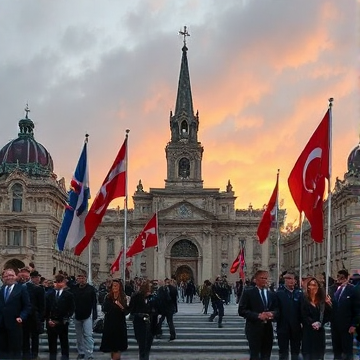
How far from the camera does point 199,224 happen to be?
270 ft

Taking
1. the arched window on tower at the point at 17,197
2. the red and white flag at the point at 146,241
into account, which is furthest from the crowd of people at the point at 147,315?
the arched window on tower at the point at 17,197

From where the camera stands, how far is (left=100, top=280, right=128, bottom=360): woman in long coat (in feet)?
44.4

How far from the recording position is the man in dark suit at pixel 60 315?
1474 cm

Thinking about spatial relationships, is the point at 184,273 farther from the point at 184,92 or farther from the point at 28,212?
the point at 28,212

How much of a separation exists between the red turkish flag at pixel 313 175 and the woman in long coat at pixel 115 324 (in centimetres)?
520

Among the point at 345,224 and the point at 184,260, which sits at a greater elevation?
the point at 345,224

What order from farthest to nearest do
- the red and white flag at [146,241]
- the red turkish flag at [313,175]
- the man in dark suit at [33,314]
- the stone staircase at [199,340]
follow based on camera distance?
the red and white flag at [146,241]
the stone staircase at [199,340]
the red turkish flag at [313,175]
the man in dark suit at [33,314]

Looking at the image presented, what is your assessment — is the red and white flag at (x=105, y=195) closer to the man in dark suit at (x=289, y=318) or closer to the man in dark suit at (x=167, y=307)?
the man in dark suit at (x=167, y=307)

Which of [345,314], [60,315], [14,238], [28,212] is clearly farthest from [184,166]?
[345,314]

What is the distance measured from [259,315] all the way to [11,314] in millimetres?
4424

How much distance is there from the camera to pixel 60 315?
48.4 feet

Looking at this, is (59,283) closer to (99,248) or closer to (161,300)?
(161,300)

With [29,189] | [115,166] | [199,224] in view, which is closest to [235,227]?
[199,224]

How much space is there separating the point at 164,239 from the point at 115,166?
200 ft
